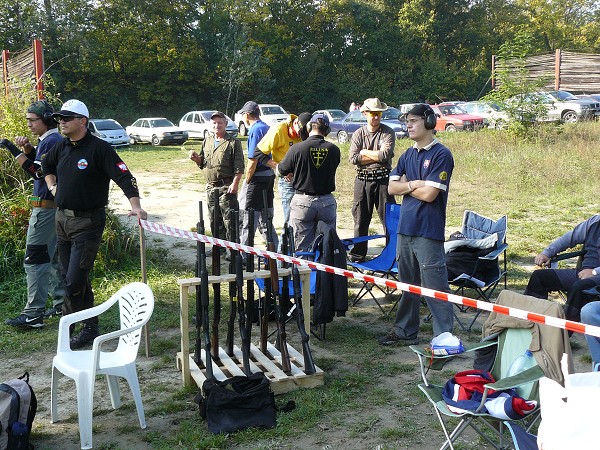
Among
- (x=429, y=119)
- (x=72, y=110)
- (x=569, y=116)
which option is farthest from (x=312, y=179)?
(x=569, y=116)

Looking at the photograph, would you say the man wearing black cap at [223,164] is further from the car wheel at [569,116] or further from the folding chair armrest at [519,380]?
the car wheel at [569,116]

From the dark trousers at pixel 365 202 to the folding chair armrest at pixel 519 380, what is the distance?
13.7ft

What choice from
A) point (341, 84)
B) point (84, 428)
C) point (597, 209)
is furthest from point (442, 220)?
point (341, 84)

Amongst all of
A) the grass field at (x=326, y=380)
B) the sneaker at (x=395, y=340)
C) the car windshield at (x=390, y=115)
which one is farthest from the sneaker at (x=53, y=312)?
the car windshield at (x=390, y=115)

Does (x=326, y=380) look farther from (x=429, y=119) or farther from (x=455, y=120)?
(x=455, y=120)

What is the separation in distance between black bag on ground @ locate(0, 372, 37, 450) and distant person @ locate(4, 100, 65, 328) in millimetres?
2340

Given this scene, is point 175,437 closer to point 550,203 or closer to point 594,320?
point 594,320

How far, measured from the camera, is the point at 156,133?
89.4 feet

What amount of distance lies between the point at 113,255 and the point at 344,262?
333cm

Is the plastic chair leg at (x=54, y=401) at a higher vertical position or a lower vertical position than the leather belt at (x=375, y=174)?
lower

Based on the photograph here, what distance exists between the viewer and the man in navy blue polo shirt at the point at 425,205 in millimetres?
5098

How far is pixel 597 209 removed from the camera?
1094cm

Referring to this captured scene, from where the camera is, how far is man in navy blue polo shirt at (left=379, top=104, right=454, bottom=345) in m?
5.10

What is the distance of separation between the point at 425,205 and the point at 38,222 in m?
3.47
